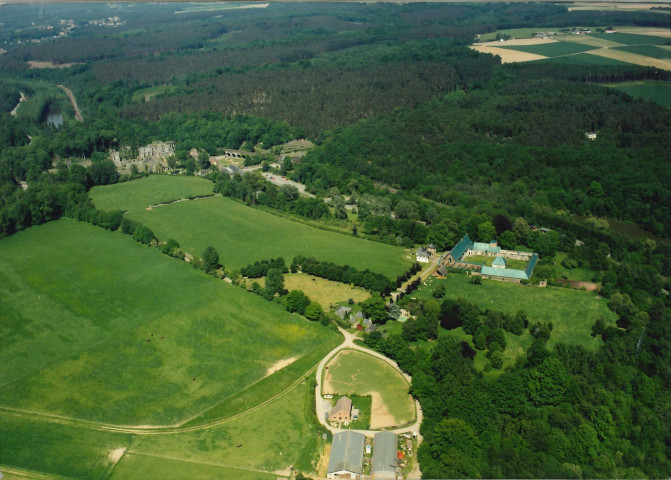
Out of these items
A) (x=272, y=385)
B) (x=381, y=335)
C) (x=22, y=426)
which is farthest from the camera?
(x=381, y=335)

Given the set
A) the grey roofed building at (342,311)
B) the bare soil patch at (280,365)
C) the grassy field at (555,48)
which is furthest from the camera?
the grassy field at (555,48)

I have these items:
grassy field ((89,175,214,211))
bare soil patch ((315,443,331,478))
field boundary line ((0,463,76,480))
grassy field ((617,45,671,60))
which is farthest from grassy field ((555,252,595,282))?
grassy field ((89,175,214,211))

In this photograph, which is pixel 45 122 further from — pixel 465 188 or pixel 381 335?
pixel 381 335

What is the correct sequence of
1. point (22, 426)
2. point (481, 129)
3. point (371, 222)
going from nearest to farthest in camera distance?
point (22, 426) < point (371, 222) < point (481, 129)

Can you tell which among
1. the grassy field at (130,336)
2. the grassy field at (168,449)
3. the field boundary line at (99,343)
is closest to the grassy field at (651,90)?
the grassy field at (130,336)

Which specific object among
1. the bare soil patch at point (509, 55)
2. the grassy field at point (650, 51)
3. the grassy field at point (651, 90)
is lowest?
the bare soil patch at point (509, 55)

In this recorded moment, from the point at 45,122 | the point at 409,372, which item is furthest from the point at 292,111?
the point at 409,372

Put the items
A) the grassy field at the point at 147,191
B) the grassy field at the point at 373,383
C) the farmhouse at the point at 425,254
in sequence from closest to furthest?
the grassy field at the point at 373,383 → the farmhouse at the point at 425,254 → the grassy field at the point at 147,191

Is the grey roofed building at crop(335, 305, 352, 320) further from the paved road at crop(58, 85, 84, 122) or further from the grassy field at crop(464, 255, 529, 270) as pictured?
the paved road at crop(58, 85, 84, 122)

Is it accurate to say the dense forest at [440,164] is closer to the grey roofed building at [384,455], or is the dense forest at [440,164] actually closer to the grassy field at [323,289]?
the grassy field at [323,289]
